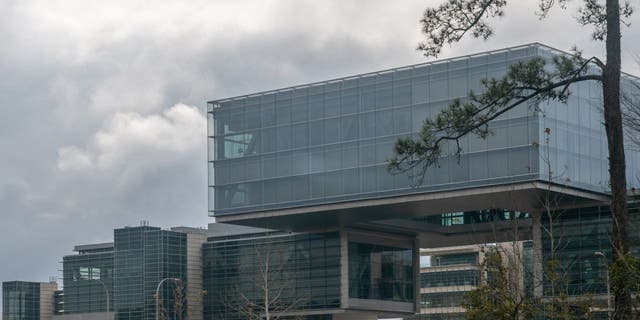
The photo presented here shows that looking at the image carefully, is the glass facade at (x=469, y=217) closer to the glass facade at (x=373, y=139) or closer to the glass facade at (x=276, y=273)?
the glass facade at (x=276, y=273)

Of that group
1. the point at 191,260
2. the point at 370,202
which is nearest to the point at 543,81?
the point at 370,202

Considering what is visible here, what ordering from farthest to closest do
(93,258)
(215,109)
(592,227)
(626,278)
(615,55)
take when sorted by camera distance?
(93,258) → (215,109) → (592,227) → (615,55) → (626,278)

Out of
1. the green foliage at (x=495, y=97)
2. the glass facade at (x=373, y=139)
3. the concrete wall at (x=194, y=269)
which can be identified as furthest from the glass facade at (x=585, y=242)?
the green foliage at (x=495, y=97)

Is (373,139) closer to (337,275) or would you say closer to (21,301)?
(337,275)

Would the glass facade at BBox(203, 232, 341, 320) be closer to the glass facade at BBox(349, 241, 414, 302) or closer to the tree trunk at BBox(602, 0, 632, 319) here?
the glass facade at BBox(349, 241, 414, 302)

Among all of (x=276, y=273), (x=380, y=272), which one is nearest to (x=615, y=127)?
(x=380, y=272)

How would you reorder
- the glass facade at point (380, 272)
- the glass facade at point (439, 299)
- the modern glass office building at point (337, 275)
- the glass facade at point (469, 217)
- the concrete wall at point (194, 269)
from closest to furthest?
the glass facade at point (469, 217)
the modern glass office building at point (337, 275)
the glass facade at point (380, 272)
the concrete wall at point (194, 269)
the glass facade at point (439, 299)

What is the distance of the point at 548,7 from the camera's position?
104 feet

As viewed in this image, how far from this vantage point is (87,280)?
12731 centimetres

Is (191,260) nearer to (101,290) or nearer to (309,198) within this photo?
(101,290)

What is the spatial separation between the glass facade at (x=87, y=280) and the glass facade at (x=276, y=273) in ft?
42.6

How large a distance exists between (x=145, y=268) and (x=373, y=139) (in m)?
41.3

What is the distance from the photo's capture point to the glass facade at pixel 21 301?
14238 cm

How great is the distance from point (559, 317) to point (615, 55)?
7.02m
